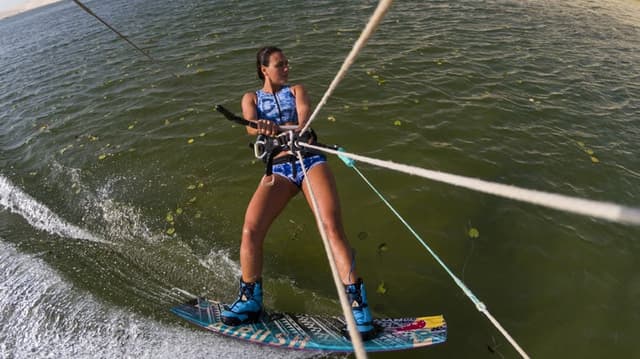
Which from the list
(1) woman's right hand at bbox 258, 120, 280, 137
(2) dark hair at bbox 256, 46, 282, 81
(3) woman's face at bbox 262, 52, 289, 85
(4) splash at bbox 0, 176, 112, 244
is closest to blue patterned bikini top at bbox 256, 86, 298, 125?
(3) woman's face at bbox 262, 52, 289, 85

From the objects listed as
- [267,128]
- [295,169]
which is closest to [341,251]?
[295,169]

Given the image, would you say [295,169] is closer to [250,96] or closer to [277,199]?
[277,199]

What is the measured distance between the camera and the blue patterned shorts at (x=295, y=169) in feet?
17.8

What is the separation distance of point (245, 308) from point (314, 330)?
1037 mm

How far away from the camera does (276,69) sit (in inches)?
219

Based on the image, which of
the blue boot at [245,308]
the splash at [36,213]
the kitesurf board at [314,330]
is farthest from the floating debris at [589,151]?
the splash at [36,213]

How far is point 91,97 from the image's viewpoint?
40.7 feet

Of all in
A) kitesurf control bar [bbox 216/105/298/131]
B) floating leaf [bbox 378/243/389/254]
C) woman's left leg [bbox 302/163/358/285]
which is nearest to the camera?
woman's left leg [bbox 302/163/358/285]

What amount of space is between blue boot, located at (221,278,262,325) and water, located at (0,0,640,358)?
0.38 metres

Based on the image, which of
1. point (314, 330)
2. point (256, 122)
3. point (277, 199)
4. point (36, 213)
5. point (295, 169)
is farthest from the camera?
point (36, 213)

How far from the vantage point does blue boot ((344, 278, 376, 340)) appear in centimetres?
459

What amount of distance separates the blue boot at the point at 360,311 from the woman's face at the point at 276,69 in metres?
3.44

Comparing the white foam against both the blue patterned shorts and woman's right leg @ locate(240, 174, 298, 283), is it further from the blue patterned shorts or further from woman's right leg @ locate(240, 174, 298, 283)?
the blue patterned shorts

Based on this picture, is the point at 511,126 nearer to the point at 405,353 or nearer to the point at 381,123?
the point at 381,123
